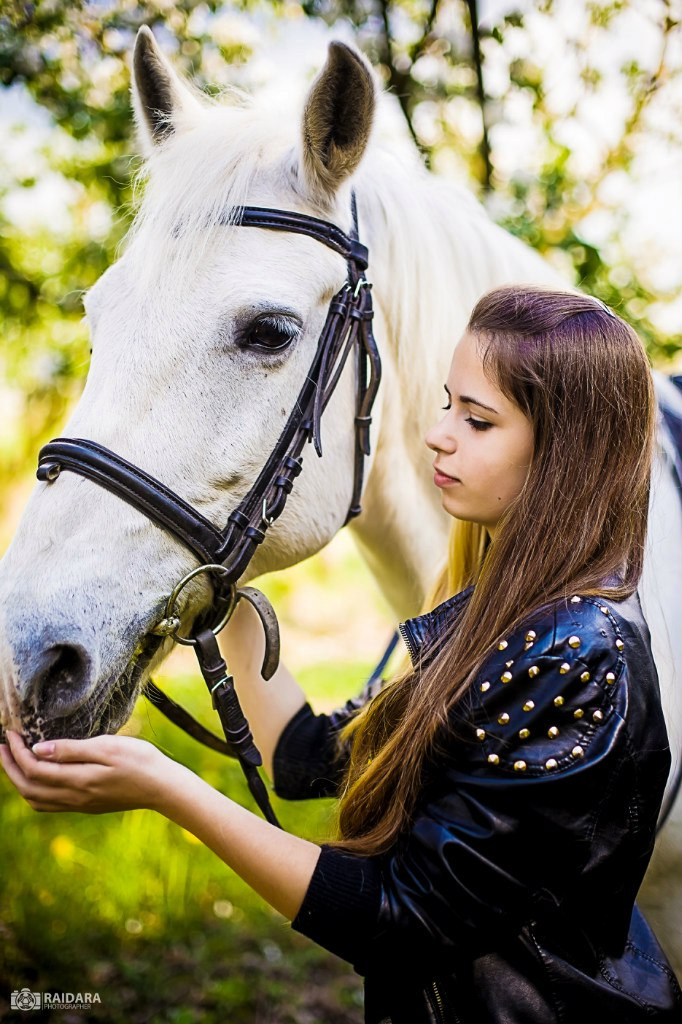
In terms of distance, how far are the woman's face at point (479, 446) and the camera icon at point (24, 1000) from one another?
2447 mm

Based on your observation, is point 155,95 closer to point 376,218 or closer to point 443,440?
point 376,218

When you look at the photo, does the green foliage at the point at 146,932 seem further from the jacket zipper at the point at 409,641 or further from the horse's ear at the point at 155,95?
the horse's ear at the point at 155,95

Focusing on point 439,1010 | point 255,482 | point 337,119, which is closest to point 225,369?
point 255,482

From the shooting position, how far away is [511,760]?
1106 mm

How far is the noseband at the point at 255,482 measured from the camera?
1.45 m

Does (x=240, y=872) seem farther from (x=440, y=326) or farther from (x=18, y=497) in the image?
(x=18, y=497)

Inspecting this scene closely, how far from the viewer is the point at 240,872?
1.17 m

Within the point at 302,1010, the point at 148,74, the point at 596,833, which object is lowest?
the point at 302,1010

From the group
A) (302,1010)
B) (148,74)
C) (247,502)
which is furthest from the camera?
(302,1010)

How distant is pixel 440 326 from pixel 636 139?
2.02 metres

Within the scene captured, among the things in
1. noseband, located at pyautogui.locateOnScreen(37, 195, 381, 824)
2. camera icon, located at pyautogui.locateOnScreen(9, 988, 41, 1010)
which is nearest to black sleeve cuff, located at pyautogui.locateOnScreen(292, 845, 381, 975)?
noseband, located at pyautogui.locateOnScreen(37, 195, 381, 824)

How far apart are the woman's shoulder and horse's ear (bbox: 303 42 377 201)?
45.4 inches

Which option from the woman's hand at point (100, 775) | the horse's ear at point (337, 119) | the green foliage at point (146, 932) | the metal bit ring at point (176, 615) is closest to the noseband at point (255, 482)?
the metal bit ring at point (176, 615)

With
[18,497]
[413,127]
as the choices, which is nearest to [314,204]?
[413,127]
